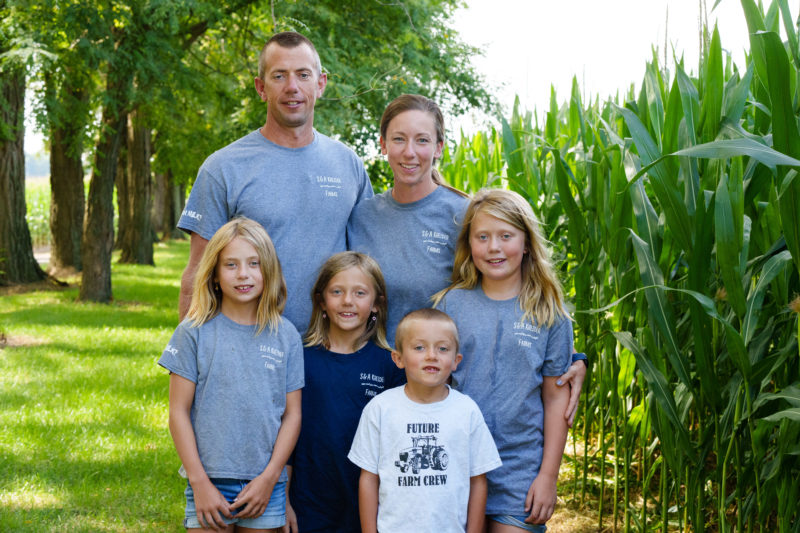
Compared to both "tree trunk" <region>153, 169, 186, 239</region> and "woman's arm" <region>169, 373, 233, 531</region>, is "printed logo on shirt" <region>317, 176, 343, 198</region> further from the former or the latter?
"tree trunk" <region>153, 169, 186, 239</region>

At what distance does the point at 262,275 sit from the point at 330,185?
1.67ft

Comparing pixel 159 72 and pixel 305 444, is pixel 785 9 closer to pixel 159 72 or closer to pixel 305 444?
pixel 305 444

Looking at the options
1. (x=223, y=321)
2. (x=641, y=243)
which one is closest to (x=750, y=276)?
(x=641, y=243)

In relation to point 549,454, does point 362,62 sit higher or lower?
higher

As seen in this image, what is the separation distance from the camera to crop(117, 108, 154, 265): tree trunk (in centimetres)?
1540

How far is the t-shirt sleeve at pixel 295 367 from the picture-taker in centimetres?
250

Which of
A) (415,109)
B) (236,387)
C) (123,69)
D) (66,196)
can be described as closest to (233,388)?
(236,387)

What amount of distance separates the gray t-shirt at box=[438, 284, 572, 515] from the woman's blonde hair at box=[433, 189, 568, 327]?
46 mm

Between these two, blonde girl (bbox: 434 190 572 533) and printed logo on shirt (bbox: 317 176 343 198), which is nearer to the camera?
blonde girl (bbox: 434 190 572 533)

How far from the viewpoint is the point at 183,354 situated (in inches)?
95.0

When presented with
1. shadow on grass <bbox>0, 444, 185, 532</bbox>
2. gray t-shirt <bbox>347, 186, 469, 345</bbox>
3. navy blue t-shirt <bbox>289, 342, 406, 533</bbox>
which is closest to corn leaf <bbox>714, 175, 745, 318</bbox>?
gray t-shirt <bbox>347, 186, 469, 345</bbox>

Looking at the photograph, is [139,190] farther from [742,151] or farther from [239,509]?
A: [742,151]

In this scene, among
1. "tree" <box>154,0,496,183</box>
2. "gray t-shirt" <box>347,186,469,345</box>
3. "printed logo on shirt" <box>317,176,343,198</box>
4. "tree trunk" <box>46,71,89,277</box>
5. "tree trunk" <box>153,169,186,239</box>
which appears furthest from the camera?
"tree trunk" <box>153,169,186,239</box>

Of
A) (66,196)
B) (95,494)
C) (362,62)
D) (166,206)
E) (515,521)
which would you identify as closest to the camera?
(515,521)
